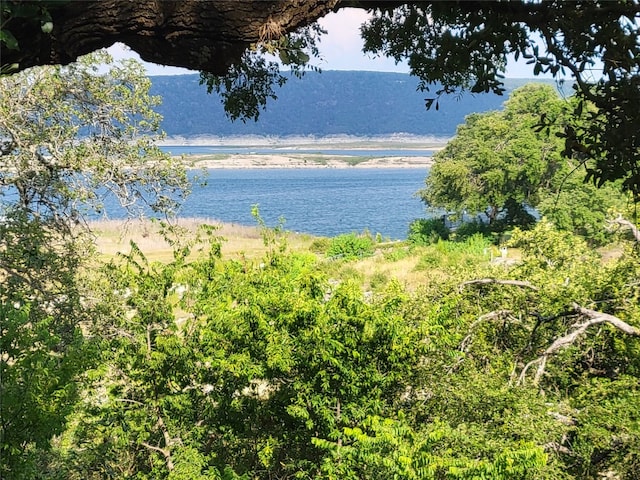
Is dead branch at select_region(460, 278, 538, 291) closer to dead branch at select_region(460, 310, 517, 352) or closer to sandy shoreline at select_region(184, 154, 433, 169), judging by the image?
dead branch at select_region(460, 310, 517, 352)

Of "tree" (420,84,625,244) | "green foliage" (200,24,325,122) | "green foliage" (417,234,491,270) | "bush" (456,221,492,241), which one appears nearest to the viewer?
"green foliage" (200,24,325,122)

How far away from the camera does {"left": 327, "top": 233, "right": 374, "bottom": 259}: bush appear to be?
2948cm

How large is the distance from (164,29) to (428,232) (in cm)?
3567

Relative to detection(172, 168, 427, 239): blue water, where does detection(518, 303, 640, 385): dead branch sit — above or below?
above

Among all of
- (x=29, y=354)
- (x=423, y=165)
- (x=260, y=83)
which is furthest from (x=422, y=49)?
(x=423, y=165)

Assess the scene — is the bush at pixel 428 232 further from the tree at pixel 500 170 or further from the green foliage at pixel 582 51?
the green foliage at pixel 582 51

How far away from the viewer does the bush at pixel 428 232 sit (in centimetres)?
3547

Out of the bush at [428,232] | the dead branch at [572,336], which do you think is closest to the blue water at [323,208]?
the bush at [428,232]

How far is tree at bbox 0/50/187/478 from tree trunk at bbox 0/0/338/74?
4381 mm

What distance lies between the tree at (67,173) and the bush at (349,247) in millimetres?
21257

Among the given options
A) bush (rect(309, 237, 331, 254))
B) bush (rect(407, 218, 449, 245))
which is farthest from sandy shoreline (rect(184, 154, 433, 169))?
bush (rect(309, 237, 331, 254))

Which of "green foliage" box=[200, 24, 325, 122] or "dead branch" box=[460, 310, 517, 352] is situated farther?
"dead branch" box=[460, 310, 517, 352]

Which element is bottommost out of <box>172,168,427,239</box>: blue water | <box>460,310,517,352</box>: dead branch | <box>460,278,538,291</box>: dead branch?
<box>172,168,427,239</box>: blue water

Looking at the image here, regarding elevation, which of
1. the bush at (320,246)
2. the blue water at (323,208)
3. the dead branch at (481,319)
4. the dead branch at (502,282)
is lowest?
the blue water at (323,208)
